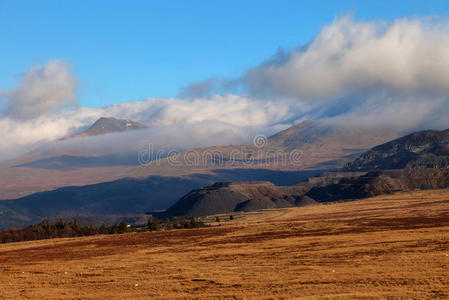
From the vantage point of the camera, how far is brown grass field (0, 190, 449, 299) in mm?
26906

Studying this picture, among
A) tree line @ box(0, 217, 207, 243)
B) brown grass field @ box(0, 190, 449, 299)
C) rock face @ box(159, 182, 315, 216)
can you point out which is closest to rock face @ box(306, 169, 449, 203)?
rock face @ box(159, 182, 315, 216)

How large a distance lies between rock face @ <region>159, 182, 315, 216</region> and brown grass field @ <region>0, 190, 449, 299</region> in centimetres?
9790

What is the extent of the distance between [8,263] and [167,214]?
118 metres

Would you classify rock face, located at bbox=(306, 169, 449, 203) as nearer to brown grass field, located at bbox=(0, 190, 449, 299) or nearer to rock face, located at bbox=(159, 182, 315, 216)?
rock face, located at bbox=(159, 182, 315, 216)

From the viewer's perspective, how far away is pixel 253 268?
116 ft

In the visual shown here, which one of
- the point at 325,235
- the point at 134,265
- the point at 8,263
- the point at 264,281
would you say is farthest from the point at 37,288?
the point at 325,235

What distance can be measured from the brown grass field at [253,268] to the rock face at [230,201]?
97.9 m

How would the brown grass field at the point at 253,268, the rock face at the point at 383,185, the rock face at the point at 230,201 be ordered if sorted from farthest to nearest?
1. the rock face at the point at 383,185
2. the rock face at the point at 230,201
3. the brown grass field at the point at 253,268

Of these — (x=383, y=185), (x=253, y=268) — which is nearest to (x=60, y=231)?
(x=253, y=268)

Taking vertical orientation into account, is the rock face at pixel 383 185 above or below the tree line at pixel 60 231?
above

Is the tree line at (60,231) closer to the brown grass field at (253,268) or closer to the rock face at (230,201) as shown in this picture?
the brown grass field at (253,268)

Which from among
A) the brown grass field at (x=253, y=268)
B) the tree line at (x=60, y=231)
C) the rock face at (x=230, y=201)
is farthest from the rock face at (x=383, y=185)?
the brown grass field at (x=253, y=268)

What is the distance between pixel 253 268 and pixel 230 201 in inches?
5327

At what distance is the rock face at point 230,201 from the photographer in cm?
15750
